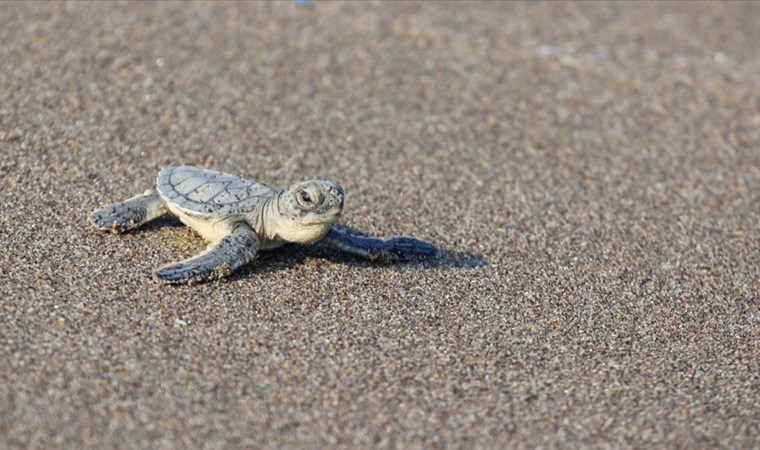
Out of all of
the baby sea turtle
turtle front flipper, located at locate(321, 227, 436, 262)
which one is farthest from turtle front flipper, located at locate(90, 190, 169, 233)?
turtle front flipper, located at locate(321, 227, 436, 262)

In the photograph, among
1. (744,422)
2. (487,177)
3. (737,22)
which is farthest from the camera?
(737,22)

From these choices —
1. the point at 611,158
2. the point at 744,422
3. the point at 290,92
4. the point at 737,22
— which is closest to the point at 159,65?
the point at 290,92

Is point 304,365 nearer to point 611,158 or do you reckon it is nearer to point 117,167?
point 117,167

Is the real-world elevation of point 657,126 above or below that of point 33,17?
below

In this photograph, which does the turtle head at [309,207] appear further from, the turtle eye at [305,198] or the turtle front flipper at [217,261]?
the turtle front flipper at [217,261]

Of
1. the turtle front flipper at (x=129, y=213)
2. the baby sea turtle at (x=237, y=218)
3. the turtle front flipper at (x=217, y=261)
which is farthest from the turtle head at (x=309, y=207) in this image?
the turtle front flipper at (x=129, y=213)

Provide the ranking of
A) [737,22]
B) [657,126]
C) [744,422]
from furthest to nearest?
[737,22] < [657,126] < [744,422]
